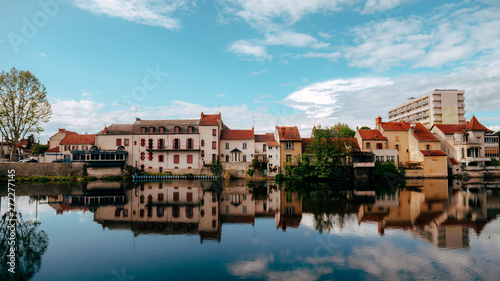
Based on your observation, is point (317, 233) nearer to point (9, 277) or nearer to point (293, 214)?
point (293, 214)

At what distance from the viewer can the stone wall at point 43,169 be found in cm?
4350

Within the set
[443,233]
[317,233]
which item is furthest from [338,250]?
[443,233]

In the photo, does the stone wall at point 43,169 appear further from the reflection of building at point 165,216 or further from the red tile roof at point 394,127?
the red tile roof at point 394,127

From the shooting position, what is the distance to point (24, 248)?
Result: 12.9 meters

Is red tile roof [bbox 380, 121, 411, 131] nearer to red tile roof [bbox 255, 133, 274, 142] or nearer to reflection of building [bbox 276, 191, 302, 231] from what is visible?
red tile roof [bbox 255, 133, 274, 142]

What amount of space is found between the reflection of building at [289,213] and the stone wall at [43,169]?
3898 cm

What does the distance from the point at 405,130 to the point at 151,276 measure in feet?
180

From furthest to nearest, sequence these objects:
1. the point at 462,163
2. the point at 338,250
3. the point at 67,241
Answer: the point at 462,163 < the point at 67,241 < the point at 338,250

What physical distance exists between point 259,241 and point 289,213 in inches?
272

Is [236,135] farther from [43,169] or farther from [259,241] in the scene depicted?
[259,241]

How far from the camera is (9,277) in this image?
384 inches

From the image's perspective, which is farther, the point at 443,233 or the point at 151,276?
the point at 443,233

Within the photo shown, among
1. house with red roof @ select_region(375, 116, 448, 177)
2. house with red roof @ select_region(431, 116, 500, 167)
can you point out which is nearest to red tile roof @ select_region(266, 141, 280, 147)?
house with red roof @ select_region(375, 116, 448, 177)

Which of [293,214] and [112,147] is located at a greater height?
[112,147]
